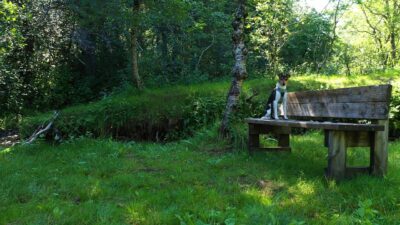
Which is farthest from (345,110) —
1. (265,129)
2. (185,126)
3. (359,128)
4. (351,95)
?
(185,126)

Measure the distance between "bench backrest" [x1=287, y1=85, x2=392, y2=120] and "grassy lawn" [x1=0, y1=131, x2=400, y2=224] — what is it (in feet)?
2.68

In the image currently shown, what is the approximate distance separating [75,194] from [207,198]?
1805 millimetres

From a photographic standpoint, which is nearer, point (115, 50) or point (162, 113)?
point (162, 113)

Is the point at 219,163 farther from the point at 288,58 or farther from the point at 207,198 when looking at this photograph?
the point at 288,58

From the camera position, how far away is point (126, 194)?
4.83 meters

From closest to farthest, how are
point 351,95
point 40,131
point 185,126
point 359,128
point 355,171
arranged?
point 359,128 → point 355,171 → point 351,95 → point 40,131 → point 185,126

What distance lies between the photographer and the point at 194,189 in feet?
15.9

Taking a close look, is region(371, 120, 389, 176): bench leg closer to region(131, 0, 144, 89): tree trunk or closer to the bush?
the bush

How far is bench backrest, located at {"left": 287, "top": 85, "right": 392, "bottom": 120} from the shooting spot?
459 cm

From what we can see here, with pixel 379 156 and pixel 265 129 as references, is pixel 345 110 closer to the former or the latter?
pixel 379 156

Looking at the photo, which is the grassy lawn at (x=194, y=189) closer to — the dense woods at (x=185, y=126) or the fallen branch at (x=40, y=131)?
the dense woods at (x=185, y=126)

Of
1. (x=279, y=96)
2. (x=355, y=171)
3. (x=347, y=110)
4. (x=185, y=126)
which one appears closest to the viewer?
(x=355, y=171)

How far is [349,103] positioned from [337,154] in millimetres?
905

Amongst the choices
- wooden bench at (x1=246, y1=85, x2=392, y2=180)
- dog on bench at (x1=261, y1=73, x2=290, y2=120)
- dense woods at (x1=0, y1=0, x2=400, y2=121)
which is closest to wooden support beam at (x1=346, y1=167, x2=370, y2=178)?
wooden bench at (x1=246, y1=85, x2=392, y2=180)
